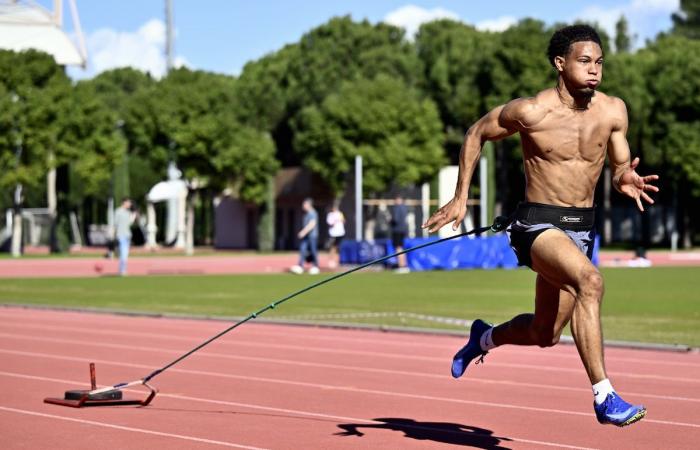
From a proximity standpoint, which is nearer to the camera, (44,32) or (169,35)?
(44,32)

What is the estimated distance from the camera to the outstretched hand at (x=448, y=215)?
23.5 feet

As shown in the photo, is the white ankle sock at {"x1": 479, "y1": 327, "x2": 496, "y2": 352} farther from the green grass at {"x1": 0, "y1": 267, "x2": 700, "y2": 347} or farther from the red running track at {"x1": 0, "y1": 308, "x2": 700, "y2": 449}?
the green grass at {"x1": 0, "y1": 267, "x2": 700, "y2": 347}

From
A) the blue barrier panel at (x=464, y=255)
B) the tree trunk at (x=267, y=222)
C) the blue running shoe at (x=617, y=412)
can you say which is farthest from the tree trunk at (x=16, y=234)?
the blue running shoe at (x=617, y=412)

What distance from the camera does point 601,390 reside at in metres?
6.73

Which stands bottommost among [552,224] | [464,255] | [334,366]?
[334,366]

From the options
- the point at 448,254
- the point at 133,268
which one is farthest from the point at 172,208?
the point at 448,254

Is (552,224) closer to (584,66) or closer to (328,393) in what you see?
(584,66)

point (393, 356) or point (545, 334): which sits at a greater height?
point (545, 334)

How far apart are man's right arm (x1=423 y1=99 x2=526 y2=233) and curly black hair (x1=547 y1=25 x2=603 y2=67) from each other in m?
0.34

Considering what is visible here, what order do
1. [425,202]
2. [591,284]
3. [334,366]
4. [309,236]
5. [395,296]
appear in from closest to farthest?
[591,284], [334,366], [395,296], [309,236], [425,202]

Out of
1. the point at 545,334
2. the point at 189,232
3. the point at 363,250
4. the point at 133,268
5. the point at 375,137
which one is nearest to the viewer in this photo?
the point at 545,334

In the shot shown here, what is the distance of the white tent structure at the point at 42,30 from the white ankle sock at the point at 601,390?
52057 mm

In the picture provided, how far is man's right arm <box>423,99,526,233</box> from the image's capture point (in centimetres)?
723

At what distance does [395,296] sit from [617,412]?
55.2 ft
